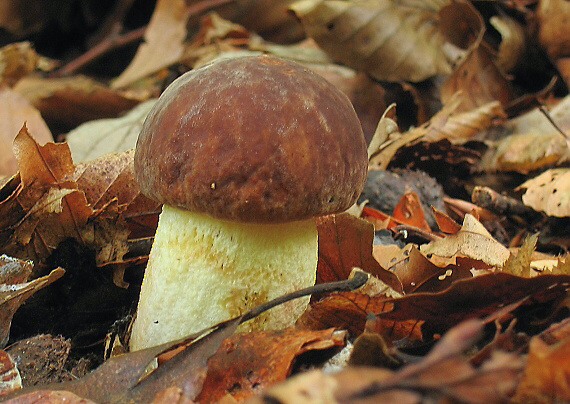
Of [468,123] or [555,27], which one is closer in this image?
[468,123]

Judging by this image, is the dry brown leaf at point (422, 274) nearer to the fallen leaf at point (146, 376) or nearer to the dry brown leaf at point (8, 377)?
the fallen leaf at point (146, 376)

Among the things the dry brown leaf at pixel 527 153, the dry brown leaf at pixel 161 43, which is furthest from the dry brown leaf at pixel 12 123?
the dry brown leaf at pixel 527 153

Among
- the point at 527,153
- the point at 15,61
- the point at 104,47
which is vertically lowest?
the point at 104,47

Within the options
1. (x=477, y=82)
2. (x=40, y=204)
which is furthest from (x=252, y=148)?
(x=477, y=82)

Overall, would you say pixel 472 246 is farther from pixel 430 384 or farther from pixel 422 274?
pixel 430 384

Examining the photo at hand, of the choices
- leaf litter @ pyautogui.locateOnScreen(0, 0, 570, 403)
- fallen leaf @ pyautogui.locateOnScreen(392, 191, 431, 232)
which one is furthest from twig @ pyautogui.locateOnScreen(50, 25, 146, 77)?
fallen leaf @ pyautogui.locateOnScreen(392, 191, 431, 232)

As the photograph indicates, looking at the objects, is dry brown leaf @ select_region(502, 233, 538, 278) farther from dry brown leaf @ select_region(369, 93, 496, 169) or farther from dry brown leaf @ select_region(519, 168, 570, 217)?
dry brown leaf @ select_region(369, 93, 496, 169)

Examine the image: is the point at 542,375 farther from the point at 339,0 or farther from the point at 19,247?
the point at 339,0
